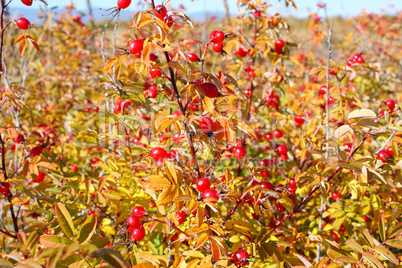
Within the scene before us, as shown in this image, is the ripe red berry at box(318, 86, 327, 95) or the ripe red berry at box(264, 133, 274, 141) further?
the ripe red berry at box(264, 133, 274, 141)

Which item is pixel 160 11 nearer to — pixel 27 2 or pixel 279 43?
pixel 27 2

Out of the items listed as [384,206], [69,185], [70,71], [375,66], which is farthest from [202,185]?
[70,71]

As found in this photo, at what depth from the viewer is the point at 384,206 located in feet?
5.66

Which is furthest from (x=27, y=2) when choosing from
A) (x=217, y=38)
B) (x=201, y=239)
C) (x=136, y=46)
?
(x=201, y=239)

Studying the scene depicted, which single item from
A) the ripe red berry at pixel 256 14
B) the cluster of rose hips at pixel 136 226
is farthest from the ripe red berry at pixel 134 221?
the ripe red berry at pixel 256 14

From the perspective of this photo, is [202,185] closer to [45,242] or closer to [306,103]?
[45,242]

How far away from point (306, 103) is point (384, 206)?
948 mm

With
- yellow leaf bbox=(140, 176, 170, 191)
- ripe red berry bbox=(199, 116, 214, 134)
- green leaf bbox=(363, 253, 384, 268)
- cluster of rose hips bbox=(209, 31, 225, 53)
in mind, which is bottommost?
green leaf bbox=(363, 253, 384, 268)

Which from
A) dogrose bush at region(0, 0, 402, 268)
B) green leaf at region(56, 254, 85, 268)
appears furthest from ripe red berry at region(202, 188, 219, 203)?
green leaf at region(56, 254, 85, 268)

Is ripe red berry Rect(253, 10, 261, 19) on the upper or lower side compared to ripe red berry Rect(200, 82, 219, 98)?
upper

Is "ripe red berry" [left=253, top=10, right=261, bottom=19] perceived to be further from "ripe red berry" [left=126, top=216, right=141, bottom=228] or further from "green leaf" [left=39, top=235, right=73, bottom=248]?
"green leaf" [left=39, top=235, right=73, bottom=248]

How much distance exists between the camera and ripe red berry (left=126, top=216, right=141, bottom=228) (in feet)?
4.20

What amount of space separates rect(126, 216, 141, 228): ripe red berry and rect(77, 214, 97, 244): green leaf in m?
0.33

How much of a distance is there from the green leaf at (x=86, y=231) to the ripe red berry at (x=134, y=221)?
33 cm
